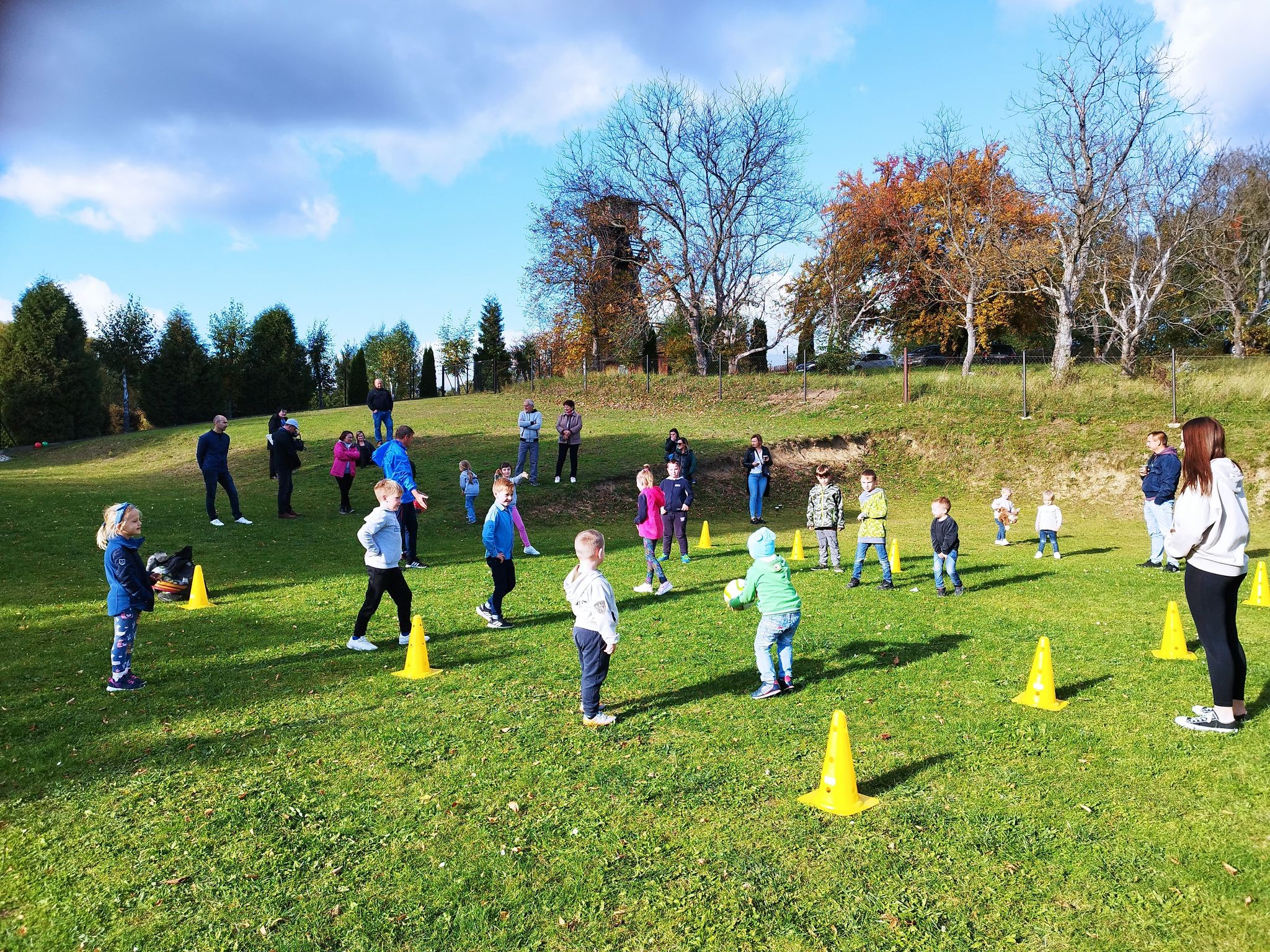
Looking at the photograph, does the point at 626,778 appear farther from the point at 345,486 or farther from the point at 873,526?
the point at 345,486

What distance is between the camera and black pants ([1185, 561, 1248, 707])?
591 cm

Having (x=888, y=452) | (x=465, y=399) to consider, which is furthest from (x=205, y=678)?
(x=465, y=399)

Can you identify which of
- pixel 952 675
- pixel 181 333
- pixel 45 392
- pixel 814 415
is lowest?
pixel 952 675

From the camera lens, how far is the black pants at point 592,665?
6.63m

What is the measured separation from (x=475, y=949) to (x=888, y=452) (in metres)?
25.7

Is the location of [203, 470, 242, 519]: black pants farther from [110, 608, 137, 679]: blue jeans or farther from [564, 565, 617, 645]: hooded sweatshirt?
[564, 565, 617, 645]: hooded sweatshirt

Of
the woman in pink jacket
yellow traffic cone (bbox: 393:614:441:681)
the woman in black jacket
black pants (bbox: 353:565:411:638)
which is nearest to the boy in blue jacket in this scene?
black pants (bbox: 353:565:411:638)

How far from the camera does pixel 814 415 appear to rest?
102 feet

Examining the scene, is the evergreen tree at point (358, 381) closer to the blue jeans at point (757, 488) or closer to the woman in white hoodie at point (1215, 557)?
the blue jeans at point (757, 488)

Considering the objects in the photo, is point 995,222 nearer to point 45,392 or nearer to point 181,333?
point 181,333

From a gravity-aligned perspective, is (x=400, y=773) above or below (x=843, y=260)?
below

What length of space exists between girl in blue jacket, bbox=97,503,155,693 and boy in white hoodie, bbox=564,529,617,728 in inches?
162

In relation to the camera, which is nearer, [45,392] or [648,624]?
[648,624]

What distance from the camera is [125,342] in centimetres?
5312
